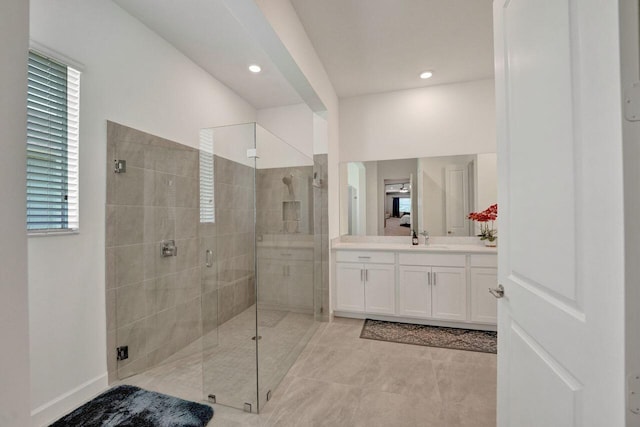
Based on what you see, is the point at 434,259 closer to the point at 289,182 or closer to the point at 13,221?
the point at 289,182

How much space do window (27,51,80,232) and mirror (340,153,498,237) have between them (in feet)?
8.70

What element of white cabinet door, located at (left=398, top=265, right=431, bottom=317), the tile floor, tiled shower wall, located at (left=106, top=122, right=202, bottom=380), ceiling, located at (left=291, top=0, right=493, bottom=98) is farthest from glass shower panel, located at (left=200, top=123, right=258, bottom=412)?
white cabinet door, located at (left=398, top=265, right=431, bottom=317)

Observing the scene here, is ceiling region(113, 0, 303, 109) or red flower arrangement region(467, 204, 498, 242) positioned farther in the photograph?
red flower arrangement region(467, 204, 498, 242)

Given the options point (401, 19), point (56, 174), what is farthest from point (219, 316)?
point (401, 19)

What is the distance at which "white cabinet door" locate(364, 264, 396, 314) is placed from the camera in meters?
2.92

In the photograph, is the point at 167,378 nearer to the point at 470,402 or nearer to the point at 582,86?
the point at 470,402

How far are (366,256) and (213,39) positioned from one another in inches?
102

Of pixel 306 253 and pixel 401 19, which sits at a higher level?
pixel 401 19

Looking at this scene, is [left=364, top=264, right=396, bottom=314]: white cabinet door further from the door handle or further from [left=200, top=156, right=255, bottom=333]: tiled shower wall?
the door handle

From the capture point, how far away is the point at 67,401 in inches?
63.1

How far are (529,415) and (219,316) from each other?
6.42 feet

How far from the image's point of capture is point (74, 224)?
1.68m

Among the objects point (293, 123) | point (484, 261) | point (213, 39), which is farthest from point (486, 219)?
point (213, 39)

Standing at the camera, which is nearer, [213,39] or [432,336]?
[213,39]
